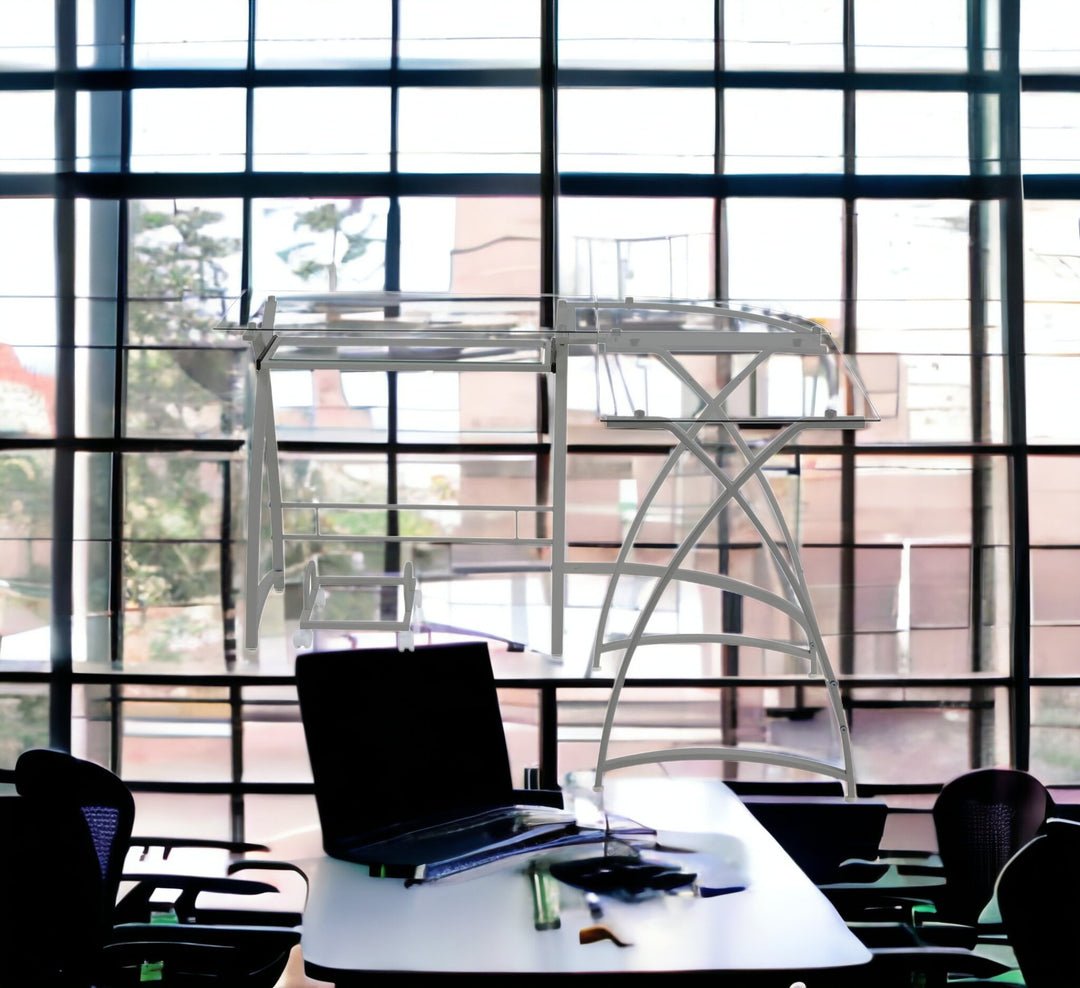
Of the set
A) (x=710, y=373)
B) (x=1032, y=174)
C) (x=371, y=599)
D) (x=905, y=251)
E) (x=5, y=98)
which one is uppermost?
(x=5, y=98)

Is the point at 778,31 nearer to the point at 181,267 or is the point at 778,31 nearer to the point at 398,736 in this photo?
the point at 181,267

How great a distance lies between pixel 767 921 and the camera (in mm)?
1925

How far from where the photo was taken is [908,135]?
3637 millimetres

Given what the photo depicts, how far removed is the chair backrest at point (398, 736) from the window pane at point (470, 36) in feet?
7.49

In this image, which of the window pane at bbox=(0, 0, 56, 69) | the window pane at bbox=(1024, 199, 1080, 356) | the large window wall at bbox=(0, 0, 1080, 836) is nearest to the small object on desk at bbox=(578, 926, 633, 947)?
the large window wall at bbox=(0, 0, 1080, 836)

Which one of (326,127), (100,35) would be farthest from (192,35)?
(326,127)

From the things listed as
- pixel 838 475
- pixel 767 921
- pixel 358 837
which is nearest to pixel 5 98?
pixel 358 837

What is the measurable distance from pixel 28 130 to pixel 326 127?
112 cm

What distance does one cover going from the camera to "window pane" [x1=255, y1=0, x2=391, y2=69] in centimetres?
356

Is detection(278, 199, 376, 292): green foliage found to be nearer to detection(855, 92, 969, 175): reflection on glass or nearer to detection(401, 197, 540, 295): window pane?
detection(401, 197, 540, 295): window pane

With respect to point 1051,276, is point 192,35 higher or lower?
higher

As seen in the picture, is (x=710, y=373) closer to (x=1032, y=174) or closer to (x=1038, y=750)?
(x=1032, y=174)

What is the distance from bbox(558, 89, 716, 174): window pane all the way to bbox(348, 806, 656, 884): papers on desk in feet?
7.79

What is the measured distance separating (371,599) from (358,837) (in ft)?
4.38
